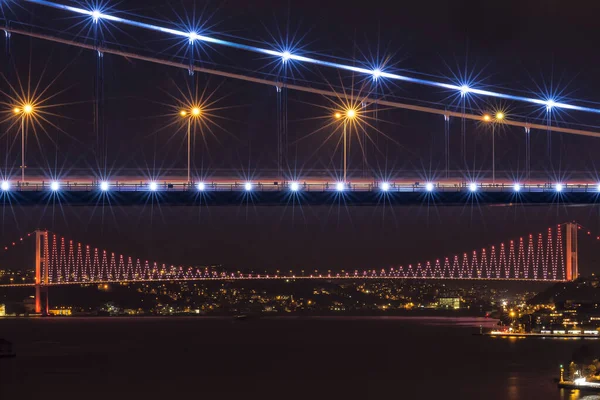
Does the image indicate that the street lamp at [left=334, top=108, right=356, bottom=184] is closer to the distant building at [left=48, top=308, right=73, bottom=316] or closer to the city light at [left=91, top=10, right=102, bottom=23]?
the city light at [left=91, top=10, right=102, bottom=23]

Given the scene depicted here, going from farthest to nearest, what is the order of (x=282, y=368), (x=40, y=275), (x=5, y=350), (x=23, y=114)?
(x=40, y=275), (x=5, y=350), (x=282, y=368), (x=23, y=114)

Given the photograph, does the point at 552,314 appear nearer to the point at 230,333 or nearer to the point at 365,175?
the point at 230,333

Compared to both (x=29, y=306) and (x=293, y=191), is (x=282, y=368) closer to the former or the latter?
(x=293, y=191)

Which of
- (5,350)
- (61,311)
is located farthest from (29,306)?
(5,350)

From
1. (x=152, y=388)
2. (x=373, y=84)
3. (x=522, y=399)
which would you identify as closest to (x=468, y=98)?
(x=373, y=84)

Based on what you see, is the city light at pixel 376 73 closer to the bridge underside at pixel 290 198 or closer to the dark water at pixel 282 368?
the bridge underside at pixel 290 198

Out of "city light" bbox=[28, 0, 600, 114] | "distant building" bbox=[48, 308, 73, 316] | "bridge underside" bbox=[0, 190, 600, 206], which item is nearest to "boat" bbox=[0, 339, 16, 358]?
"bridge underside" bbox=[0, 190, 600, 206]
